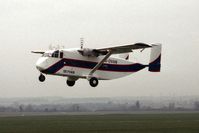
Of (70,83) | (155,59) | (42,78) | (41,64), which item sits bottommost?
(70,83)

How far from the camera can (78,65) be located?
5969 centimetres

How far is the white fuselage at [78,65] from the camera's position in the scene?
58.2 m

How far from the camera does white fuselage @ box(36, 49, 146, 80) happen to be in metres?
58.2

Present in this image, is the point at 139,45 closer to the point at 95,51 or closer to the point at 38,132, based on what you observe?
the point at 95,51

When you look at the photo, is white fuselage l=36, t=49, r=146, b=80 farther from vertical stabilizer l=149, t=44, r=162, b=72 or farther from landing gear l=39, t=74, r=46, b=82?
vertical stabilizer l=149, t=44, r=162, b=72

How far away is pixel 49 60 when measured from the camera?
191 feet

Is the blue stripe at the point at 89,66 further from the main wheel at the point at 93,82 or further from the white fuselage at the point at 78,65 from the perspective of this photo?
the main wheel at the point at 93,82

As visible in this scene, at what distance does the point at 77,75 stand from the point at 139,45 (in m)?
8.08

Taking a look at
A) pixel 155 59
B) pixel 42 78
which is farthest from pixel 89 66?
→ pixel 155 59

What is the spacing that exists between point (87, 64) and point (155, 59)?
10.6m

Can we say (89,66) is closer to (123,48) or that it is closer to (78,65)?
(78,65)

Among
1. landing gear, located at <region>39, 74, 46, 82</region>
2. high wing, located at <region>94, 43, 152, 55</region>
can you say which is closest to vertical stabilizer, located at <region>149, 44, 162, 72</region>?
high wing, located at <region>94, 43, 152, 55</region>

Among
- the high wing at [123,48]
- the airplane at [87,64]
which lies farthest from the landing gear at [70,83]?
the high wing at [123,48]

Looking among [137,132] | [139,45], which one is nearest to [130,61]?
[139,45]
